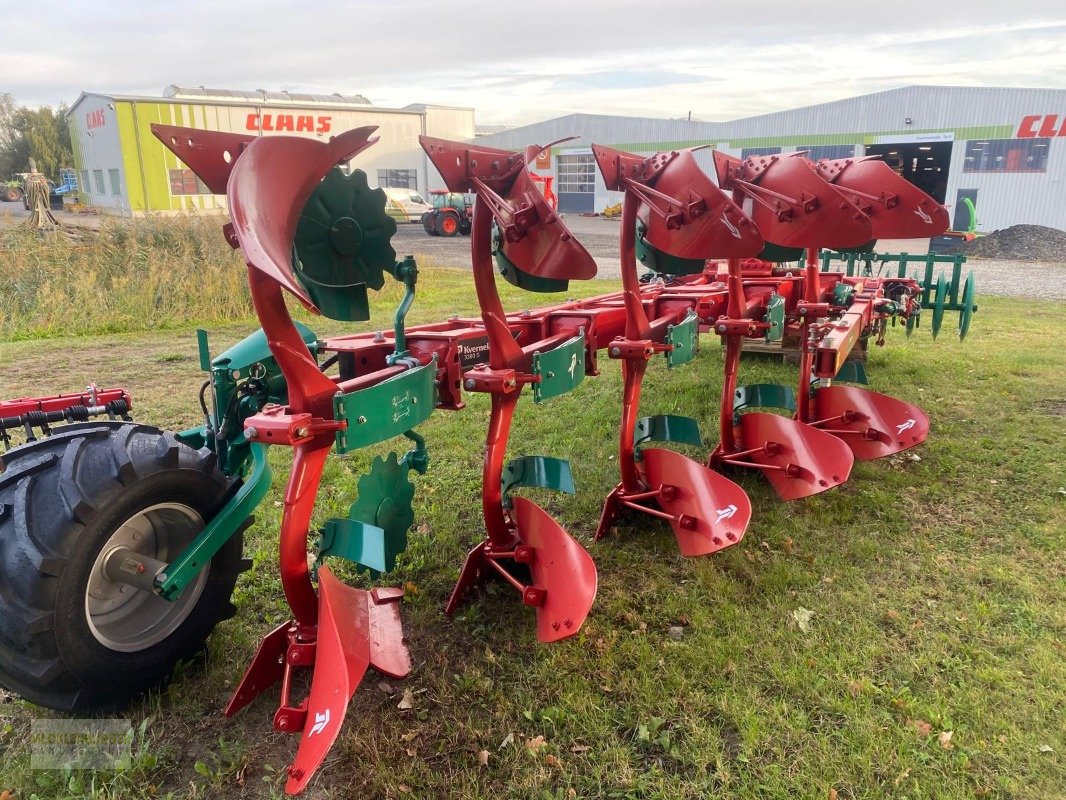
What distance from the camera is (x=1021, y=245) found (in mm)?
18578

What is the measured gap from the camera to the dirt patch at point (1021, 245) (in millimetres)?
18188

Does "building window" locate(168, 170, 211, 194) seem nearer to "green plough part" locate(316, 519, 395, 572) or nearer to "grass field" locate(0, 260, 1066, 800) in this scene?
"grass field" locate(0, 260, 1066, 800)

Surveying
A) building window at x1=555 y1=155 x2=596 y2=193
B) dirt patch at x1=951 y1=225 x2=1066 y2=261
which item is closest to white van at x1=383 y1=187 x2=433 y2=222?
building window at x1=555 y1=155 x2=596 y2=193

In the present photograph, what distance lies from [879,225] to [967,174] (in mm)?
22133

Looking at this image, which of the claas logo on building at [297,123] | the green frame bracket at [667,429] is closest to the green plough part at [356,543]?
the green frame bracket at [667,429]

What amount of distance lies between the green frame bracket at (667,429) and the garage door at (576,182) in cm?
3134

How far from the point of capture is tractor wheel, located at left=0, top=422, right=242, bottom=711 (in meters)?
2.04

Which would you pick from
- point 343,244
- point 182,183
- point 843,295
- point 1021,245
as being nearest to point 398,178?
point 182,183

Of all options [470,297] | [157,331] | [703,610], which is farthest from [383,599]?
[470,297]

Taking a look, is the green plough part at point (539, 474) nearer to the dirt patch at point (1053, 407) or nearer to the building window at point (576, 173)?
the dirt patch at point (1053, 407)

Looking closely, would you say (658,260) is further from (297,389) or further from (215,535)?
(215,535)

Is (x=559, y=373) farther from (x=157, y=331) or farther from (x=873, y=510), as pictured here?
(x=157, y=331)

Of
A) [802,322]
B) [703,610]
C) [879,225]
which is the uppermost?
[879,225]

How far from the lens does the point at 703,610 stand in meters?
2.99
